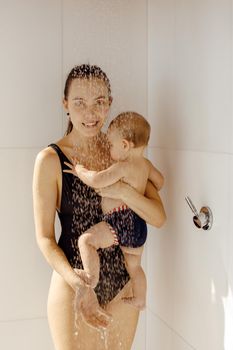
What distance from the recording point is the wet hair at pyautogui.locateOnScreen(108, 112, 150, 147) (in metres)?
1.94

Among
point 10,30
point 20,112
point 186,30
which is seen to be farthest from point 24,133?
point 186,30

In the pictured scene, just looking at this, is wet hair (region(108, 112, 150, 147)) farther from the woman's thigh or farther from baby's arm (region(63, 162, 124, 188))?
the woman's thigh

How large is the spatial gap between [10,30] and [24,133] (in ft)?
1.26

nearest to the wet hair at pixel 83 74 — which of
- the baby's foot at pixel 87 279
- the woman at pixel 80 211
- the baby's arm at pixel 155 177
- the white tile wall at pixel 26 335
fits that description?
the woman at pixel 80 211

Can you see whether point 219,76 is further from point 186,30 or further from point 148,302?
point 148,302

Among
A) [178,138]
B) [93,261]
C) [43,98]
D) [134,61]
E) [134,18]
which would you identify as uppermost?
→ [134,18]

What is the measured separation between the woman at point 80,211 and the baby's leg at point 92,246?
0.18 feet

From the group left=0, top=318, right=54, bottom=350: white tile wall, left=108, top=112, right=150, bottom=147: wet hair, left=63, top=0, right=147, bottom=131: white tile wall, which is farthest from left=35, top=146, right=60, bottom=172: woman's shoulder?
left=0, top=318, right=54, bottom=350: white tile wall

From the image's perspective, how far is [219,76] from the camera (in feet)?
5.99

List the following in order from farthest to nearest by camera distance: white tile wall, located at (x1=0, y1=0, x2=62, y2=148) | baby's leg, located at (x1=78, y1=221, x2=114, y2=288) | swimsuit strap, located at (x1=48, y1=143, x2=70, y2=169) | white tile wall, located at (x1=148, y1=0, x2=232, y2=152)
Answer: white tile wall, located at (x1=0, y1=0, x2=62, y2=148), swimsuit strap, located at (x1=48, y1=143, x2=70, y2=169), baby's leg, located at (x1=78, y1=221, x2=114, y2=288), white tile wall, located at (x1=148, y1=0, x2=232, y2=152)

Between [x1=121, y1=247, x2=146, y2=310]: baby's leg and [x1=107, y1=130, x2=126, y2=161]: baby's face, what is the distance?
31 cm

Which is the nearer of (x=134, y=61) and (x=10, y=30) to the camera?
(x=10, y=30)

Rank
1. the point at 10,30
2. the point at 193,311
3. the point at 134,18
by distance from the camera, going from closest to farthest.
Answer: the point at 193,311 < the point at 10,30 < the point at 134,18

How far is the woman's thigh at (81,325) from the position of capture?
2.04 metres
